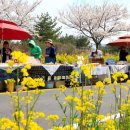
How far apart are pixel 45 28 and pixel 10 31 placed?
36515 millimetres

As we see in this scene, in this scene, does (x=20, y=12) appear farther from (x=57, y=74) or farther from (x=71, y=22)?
(x=57, y=74)

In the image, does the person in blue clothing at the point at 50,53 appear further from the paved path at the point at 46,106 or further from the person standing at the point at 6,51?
the paved path at the point at 46,106

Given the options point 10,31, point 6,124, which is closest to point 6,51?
point 10,31

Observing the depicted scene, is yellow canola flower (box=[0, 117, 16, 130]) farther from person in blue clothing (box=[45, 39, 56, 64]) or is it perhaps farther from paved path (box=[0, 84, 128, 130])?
person in blue clothing (box=[45, 39, 56, 64])

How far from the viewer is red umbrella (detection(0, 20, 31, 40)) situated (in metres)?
13.0

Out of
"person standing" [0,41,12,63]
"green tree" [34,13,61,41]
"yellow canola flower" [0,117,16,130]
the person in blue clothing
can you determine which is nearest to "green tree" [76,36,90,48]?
"green tree" [34,13,61,41]

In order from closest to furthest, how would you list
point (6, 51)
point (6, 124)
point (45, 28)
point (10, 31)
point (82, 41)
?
1. point (6, 124)
2. point (6, 51)
3. point (10, 31)
4. point (45, 28)
5. point (82, 41)

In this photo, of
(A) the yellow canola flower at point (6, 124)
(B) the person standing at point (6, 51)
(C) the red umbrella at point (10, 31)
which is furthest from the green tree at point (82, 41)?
(A) the yellow canola flower at point (6, 124)

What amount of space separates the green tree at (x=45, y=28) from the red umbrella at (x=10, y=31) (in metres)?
34.4

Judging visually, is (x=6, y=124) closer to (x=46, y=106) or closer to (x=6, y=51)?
(x=46, y=106)

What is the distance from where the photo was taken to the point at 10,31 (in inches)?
530

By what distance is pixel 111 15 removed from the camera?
189 feet

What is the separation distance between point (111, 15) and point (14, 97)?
182 feet

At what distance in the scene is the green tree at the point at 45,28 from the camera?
49219 millimetres
